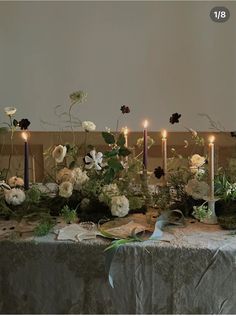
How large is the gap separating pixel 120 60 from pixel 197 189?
4.53 ft

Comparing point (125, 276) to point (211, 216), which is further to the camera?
point (211, 216)

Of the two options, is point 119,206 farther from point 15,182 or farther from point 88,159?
point 15,182

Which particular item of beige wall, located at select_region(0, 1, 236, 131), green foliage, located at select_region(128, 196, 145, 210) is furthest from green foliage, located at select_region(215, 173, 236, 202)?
beige wall, located at select_region(0, 1, 236, 131)

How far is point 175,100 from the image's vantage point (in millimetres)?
2316

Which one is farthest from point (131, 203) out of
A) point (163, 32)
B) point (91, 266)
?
point (163, 32)

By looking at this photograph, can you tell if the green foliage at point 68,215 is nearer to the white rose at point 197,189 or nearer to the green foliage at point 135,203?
the green foliage at point 135,203

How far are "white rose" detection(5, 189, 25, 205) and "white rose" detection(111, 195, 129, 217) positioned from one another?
0.29 meters

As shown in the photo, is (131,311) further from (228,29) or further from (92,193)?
(228,29)

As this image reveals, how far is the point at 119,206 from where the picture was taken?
3.78ft

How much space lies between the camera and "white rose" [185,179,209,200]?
1156 mm

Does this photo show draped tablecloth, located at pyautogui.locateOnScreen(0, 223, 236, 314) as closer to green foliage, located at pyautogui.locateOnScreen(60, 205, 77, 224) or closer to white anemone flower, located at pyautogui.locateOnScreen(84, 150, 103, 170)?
green foliage, located at pyautogui.locateOnScreen(60, 205, 77, 224)

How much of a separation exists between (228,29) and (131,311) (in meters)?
1.78

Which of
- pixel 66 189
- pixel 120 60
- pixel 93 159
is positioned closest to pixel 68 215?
pixel 66 189

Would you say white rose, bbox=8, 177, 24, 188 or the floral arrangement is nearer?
the floral arrangement
